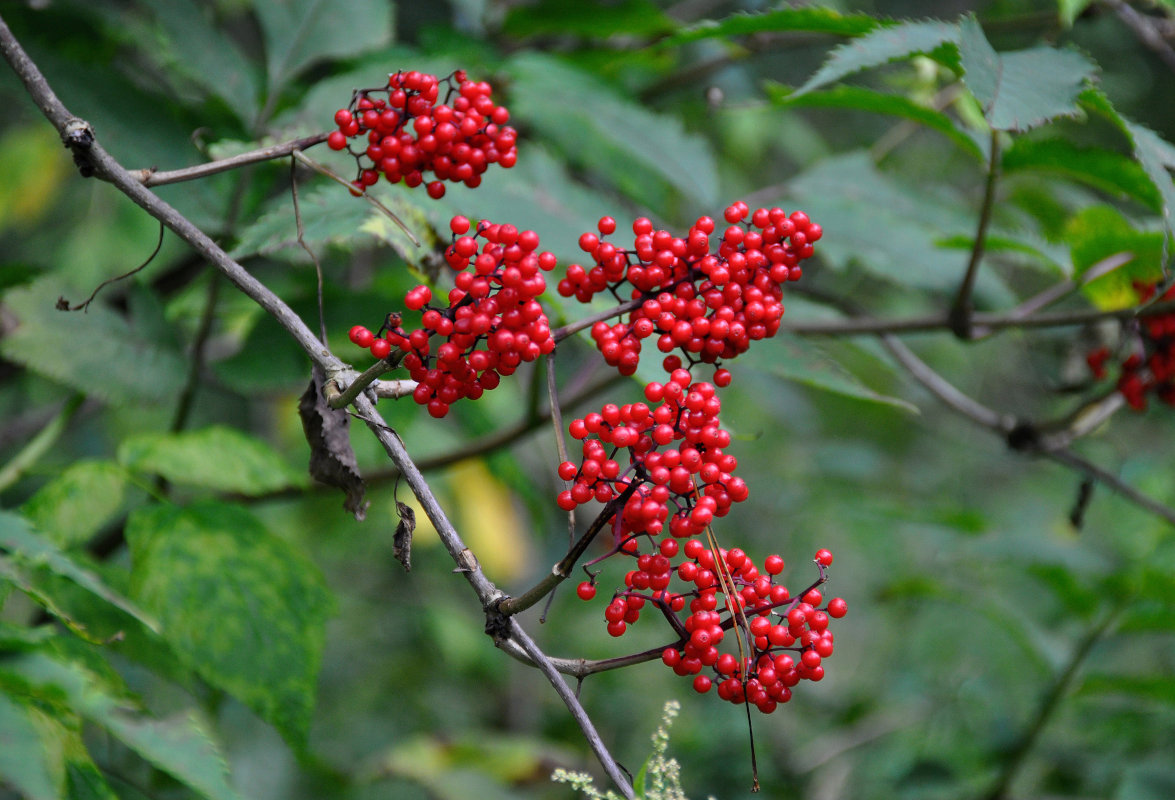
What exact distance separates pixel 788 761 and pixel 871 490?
1.17 meters

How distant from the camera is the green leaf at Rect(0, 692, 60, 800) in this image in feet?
2.14

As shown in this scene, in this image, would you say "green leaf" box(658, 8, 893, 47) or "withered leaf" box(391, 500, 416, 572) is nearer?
"withered leaf" box(391, 500, 416, 572)

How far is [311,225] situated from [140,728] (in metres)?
0.75

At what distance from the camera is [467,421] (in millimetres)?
2012

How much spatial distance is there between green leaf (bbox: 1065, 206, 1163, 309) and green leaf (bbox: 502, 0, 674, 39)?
1.05 metres

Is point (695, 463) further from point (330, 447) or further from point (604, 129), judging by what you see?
point (604, 129)

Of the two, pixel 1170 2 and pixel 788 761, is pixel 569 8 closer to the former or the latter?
pixel 1170 2

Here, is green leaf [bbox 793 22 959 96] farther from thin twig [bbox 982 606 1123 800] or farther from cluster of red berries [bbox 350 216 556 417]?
thin twig [bbox 982 606 1123 800]

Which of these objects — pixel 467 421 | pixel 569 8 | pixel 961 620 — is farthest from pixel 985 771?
pixel 569 8

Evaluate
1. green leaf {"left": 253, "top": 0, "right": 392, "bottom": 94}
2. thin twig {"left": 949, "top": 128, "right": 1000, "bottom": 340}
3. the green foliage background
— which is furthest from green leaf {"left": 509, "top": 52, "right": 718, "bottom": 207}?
thin twig {"left": 949, "top": 128, "right": 1000, "bottom": 340}

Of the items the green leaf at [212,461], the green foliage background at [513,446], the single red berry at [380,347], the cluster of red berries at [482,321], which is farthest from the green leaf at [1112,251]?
the green leaf at [212,461]

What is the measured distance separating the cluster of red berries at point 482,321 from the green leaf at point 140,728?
372mm

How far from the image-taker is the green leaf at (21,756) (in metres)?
0.65

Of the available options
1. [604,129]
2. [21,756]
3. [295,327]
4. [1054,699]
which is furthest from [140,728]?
[1054,699]
